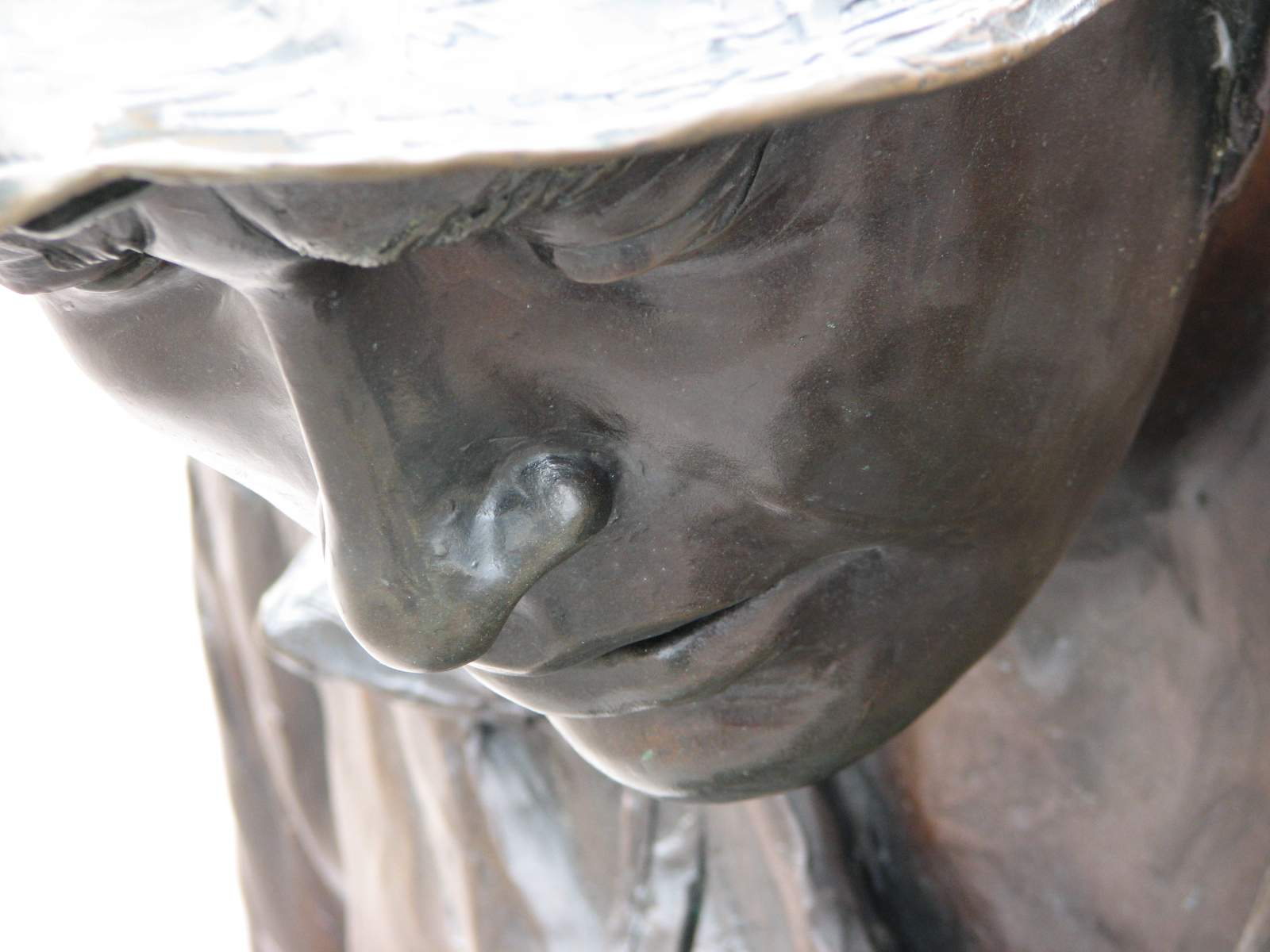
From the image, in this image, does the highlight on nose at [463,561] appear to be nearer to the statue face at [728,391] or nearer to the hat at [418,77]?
the statue face at [728,391]

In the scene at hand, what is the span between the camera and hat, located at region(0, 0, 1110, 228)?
292 millimetres

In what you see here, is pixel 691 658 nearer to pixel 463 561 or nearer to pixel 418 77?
pixel 463 561

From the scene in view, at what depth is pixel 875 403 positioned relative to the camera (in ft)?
1.55

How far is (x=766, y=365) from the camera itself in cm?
45

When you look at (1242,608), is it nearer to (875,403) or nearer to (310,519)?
(875,403)

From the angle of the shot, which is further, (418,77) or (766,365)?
(766,365)

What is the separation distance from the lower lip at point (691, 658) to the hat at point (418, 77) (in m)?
0.25

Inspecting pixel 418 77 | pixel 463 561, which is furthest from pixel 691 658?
A: pixel 418 77

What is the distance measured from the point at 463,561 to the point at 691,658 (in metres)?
0.12

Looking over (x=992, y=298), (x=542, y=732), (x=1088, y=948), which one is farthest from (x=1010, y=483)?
(x=542, y=732)

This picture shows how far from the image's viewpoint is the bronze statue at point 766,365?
31cm

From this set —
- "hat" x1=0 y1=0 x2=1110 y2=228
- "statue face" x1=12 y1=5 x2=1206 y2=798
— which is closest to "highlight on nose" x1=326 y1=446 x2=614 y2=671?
"statue face" x1=12 y1=5 x2=1206 y2=798

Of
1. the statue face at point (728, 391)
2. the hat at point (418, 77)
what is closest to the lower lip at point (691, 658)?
the statue face at point (728, 391)

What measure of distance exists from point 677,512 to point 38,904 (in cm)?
173
